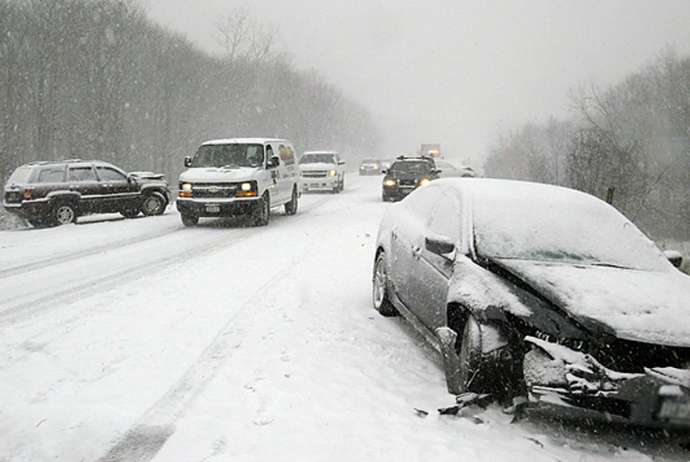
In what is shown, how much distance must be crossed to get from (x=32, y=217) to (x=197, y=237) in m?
5.39

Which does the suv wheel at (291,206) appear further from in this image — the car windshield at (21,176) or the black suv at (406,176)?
the car windshield at (21,176)

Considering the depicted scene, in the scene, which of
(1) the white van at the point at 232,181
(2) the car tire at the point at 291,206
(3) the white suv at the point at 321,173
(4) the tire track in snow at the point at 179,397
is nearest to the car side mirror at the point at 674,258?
(4) the tire track in snow at the point at 179,397

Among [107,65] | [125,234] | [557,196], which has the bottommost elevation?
[125,234]

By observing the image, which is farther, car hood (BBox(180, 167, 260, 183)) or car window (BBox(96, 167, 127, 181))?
car window (BBox(96, 167, 127, 181))

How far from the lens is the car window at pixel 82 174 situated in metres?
15.3

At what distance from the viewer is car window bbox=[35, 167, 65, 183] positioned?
47.5ft

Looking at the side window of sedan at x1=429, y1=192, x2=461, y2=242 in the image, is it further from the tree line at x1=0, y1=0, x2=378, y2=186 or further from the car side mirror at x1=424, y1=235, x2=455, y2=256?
the tree line at x1=0, y1=0, x2=378, y2=186

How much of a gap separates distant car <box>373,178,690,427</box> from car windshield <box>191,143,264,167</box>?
9632 mm

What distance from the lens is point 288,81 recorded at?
236 ft

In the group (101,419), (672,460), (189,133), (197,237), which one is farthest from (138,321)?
(189,133)

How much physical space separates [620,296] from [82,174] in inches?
601

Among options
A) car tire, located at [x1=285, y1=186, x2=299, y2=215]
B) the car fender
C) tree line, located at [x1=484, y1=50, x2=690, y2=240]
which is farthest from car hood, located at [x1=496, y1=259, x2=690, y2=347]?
the car fender

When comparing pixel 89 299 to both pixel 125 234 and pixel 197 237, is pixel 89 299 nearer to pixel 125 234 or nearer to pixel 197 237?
pixel 197 237

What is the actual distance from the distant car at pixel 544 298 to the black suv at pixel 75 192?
12.2 meters
